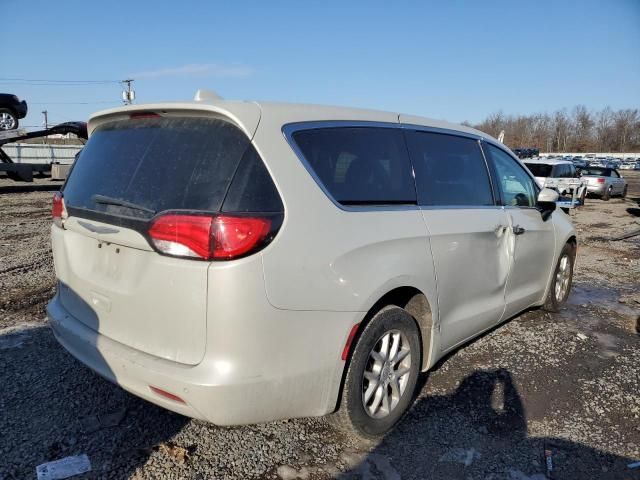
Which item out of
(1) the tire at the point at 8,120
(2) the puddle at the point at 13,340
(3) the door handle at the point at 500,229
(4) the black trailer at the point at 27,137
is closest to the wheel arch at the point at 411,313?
(3) the door handle at the point at 500,229

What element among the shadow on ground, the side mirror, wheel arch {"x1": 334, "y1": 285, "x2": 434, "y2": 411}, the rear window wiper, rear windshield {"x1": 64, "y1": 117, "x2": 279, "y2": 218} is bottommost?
the shadow on ground

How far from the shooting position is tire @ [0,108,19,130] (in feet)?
46.3

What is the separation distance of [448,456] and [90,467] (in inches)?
73.1

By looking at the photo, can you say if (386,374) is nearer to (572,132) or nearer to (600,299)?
(600,299)

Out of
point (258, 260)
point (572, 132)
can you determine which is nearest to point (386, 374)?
point (258, 260)

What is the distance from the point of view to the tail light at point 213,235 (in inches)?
79.3

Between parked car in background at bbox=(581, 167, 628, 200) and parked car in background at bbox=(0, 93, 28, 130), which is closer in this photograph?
parked car in background at bbox=(0, 93, 28, 130)

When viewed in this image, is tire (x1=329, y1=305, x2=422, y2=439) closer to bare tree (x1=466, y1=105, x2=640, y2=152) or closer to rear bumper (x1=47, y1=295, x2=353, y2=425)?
rear bumper (x1=47, y1=295, x2=353, y2=425)

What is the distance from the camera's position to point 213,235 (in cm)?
201

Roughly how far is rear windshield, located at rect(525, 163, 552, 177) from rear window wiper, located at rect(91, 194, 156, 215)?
1662 centimetres

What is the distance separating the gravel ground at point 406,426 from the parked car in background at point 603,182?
19.7 metres

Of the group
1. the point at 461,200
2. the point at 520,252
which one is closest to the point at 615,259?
the point at 520,252

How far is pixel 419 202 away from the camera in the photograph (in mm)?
2971

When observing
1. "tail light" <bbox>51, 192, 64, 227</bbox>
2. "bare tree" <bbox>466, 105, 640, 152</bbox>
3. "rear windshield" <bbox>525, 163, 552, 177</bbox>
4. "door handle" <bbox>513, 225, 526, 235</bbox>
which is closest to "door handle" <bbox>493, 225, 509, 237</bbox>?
"door handle" <bbox>513, 225, 526, 235</bbox>
